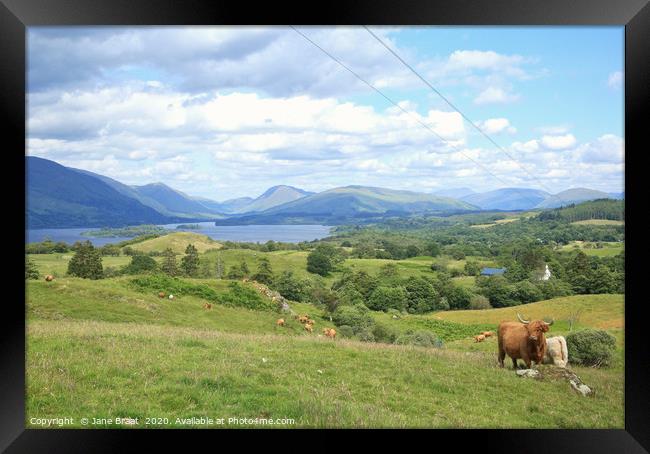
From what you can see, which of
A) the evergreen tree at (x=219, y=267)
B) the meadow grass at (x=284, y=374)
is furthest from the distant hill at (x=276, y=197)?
the meadow grass at (x=284, y=374)

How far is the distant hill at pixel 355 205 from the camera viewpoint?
21.2 feet

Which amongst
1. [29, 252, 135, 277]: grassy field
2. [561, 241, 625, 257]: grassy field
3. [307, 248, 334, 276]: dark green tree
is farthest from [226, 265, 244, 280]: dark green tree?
[561, 241, 625, 257]: grassy field

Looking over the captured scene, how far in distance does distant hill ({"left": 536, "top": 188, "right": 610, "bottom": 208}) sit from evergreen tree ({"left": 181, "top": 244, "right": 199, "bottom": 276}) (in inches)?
189

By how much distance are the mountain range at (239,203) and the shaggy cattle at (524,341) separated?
168 centimetres

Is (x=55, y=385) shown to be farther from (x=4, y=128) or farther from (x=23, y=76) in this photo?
(x=23, y=76)

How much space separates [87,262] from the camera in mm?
6312

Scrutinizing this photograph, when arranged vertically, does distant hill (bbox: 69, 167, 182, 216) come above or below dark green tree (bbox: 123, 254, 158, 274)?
above

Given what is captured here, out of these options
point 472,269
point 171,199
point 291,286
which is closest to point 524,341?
point 472,269

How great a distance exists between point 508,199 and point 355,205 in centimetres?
210

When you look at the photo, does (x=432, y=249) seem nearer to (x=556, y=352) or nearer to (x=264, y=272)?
(x=556, y=352)

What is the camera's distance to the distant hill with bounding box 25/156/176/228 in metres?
5.67

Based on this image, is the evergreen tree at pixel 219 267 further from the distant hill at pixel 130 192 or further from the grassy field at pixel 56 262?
the grassy field at pixel 56 262

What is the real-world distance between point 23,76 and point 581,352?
6.50 meters

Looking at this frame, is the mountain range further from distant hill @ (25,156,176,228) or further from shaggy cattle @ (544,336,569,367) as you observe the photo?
shaggy cattle @ (544,336,569,367)
